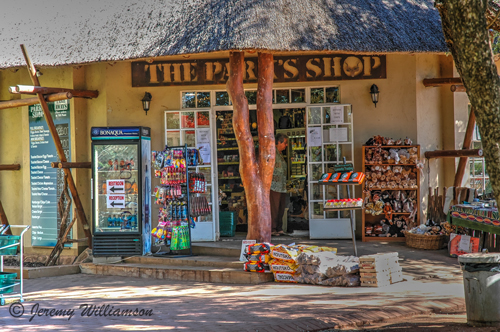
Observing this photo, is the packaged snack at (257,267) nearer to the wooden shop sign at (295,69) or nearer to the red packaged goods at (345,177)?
the red packaged goods at (345,177)

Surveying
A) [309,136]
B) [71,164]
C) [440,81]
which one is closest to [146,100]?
[71,164]

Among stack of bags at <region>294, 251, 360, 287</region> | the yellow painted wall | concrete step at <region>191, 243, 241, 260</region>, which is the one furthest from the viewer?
the yellow painted wall

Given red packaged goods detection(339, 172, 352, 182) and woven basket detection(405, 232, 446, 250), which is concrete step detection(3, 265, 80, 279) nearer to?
red packaged goods detection(339, 172, 352, 182)

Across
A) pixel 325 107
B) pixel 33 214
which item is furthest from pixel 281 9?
pixel 33 214

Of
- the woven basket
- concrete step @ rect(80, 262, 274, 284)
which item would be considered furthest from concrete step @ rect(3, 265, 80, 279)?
the woven basket

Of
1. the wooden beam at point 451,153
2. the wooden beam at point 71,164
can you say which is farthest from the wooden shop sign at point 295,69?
the wooden beam at point 71,164

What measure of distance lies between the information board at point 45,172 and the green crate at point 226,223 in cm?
302

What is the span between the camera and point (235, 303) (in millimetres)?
6227

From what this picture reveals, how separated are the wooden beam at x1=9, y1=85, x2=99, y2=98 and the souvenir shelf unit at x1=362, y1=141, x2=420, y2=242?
17.3 feet

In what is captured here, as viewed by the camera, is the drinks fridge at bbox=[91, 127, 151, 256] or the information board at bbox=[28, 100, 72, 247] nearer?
the drinks fridge at bbox=[91, 127, 151, 256]

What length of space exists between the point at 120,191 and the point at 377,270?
4622 millimetres

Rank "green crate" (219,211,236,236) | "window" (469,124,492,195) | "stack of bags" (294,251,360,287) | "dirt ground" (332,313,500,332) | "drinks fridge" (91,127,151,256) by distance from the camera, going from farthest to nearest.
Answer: "window" (469,124,492,195) → "green crate" (219,211,236,236) → "drinks fridge" (91,127,151,256) → "stack of bags" (294,251,360,287) → "dirt ground" (332,313,500,332)

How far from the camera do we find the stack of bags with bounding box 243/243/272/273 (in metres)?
→ 7.55

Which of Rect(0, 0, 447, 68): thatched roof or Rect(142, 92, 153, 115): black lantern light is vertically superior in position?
Rect(0, 0, 447, 68): thatched roof
